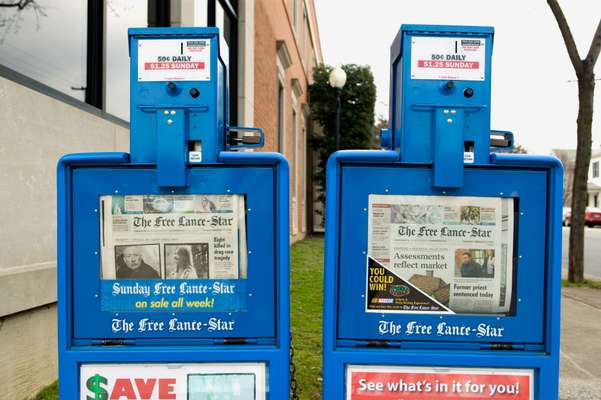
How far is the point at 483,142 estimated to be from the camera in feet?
8.51

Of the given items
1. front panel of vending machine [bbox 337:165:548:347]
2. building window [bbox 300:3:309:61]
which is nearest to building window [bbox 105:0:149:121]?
front panel of vending machine [bbox 337:165:548:347]

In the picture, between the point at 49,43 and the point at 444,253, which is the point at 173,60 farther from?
the point at 49,43

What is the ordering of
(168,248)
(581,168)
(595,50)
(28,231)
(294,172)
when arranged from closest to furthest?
(168,248), (28,231), (595,50), (581,168), (294,172)

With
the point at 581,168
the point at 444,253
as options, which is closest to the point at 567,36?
the point at 581,168

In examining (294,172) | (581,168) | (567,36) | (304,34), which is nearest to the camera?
(567,36)

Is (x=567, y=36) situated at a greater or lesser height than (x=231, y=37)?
greater

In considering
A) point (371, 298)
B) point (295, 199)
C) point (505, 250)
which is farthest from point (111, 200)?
point (295, 199)

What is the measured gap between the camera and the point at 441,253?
8.43ft

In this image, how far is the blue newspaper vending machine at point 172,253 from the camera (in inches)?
101

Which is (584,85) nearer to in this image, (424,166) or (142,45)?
(424,166)

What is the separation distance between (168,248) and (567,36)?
9521 millimetres

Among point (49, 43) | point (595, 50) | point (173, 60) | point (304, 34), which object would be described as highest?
point (304, 34)

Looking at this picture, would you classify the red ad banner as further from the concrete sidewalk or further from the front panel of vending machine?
the concrete sidewalk

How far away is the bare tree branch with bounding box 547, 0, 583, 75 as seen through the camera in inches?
385
